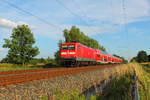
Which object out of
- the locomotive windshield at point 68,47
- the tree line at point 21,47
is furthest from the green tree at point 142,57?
the locomotive windshield at point 68,47

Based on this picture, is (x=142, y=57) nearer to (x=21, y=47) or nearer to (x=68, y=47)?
(x=21, y=47)

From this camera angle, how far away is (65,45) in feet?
84.4

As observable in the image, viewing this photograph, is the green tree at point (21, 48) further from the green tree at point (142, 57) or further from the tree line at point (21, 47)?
the green tree at point (142, 57)

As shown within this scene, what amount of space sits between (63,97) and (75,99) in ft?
1.93

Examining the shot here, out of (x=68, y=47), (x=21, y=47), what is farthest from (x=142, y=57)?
(x=68, y=47)

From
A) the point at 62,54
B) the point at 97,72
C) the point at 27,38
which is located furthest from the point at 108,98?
the point at 27,38

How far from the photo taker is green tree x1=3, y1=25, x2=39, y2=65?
39281mm

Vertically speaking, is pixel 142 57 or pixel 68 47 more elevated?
pixel 142 57

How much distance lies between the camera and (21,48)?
3959 cm

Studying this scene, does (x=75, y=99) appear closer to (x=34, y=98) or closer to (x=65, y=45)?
(x=34, y=98)

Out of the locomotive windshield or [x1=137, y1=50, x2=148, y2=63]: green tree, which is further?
[x1=137, y1=50, x2=148, y2=63]: green tree

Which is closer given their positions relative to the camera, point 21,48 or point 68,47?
point 68,47

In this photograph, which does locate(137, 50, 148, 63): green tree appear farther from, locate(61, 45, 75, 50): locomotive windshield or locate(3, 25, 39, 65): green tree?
locate(61, 45, 75, 50): locomotive windshield

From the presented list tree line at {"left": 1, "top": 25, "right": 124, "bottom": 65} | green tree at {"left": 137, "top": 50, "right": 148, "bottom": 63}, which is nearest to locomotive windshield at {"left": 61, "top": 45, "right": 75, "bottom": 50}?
tree line at {"left": 1, "top": 25, "right": 124, "bottom": 65}
